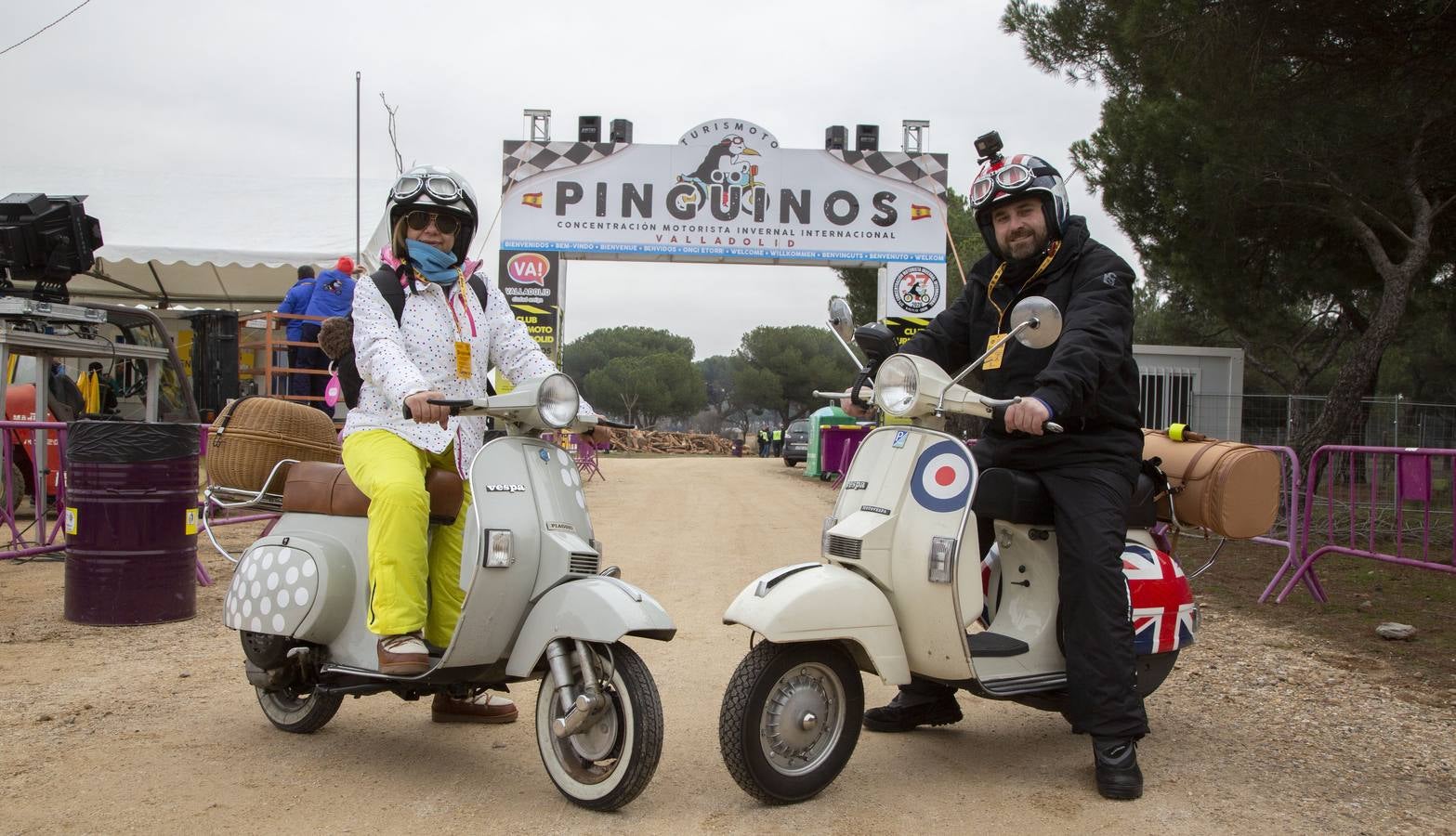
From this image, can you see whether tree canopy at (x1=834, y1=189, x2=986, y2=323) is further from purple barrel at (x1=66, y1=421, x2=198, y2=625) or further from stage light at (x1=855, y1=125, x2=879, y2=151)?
purple barrel at (x1=66, y1=421, x2=198, y2=625)

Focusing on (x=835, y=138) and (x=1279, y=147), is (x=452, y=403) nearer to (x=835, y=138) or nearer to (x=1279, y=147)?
(x=1279, y=147)

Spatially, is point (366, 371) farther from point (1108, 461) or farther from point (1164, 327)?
point (1164, 327)

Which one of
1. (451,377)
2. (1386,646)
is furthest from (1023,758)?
(1386,646)

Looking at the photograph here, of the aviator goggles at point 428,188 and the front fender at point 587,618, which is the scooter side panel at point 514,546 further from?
the aviator goggles at point 428,188

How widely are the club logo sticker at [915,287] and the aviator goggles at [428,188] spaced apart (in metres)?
15.2

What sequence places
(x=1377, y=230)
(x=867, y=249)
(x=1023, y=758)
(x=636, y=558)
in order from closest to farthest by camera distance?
(x=1023, y=758) < (x=636, y=558) < (x=1377, y=230) < (x=867, y=249)

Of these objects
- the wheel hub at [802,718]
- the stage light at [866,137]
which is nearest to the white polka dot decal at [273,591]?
the wheel hub at [802,718]

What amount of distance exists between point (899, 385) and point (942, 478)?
0.32m

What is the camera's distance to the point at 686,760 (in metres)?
3.81

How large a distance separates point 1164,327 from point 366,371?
3432 centimetres

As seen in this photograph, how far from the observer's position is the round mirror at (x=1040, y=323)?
330cm

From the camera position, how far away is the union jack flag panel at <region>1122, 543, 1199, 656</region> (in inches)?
152

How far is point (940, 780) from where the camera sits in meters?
3.68

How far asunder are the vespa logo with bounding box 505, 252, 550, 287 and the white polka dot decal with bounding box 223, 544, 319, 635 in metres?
14.8
